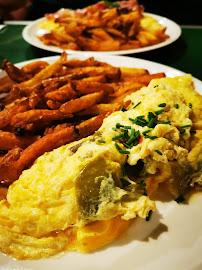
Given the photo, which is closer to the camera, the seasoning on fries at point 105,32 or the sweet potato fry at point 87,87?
the sweet potato fry at point 87,87

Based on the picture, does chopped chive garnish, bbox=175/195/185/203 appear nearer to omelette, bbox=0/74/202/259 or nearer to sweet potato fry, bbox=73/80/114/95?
omelette, bbox=0/74/202/259

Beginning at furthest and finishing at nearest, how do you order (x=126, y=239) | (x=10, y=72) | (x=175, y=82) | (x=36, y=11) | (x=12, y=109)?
(x=36, y=11) → (x=10, y=72) → (x=175, y=82) → (x=12, y=109) → (x=126, y=239)

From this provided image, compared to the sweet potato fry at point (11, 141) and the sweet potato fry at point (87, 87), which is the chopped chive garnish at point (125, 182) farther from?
the sweet potato fry at point (87, 87)

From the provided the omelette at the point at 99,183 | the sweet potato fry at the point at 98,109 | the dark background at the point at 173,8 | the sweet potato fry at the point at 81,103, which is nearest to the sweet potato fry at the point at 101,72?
the sweet potato fry at the point at 81,103

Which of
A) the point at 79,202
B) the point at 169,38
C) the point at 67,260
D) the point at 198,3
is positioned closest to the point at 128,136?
the point at 79,202

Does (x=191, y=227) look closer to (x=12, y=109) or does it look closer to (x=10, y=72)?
(x=12, y=109)

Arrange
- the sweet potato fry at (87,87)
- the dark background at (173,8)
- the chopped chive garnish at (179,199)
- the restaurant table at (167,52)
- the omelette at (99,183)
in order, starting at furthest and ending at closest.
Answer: the dark background at (173,8) → the restaurant table at (167,52) → the sweet potato fry at (87,87) → the chopped chive garnish at (179,199) → the omelette at (99,183)
